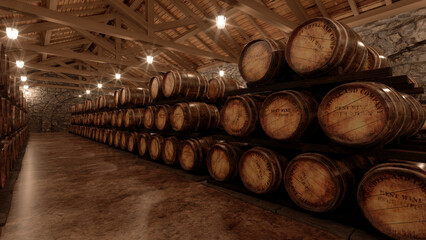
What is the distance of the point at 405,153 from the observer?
1735mm

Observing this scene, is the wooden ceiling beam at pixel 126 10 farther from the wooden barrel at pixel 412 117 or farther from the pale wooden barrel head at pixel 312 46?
the wooden barrel at pixel 412 117

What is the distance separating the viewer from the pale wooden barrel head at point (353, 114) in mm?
1767

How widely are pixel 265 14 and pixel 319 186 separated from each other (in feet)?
17.2

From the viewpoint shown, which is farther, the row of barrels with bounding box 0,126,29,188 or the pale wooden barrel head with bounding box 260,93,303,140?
the row of barrels with bounding box 0,126,29,188

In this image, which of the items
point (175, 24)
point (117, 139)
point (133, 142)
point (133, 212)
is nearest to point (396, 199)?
point (133, 212)

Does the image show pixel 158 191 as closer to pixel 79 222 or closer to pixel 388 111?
pixel 79 222

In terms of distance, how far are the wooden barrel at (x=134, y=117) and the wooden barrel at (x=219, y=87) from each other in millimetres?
2234

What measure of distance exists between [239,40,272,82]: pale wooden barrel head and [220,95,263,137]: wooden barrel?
0.99 feet

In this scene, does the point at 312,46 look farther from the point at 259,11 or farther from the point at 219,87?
the point at 259,11

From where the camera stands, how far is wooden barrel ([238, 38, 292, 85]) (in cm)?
265

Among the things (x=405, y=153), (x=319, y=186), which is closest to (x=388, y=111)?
(x=405, y=153)

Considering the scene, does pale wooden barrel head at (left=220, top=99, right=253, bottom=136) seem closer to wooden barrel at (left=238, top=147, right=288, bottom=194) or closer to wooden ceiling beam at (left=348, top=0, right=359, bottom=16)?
wooden barrel at (left=238, top=147, right=288, bottom=194)

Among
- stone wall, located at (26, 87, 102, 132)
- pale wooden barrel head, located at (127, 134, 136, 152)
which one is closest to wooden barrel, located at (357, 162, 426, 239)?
pale wooden barrel head, located at (127, 134, 136, 152)

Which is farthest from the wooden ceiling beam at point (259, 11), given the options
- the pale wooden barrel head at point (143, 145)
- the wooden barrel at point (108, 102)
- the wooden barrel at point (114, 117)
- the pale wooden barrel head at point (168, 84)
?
the wooden barrel at point (108, 102)
